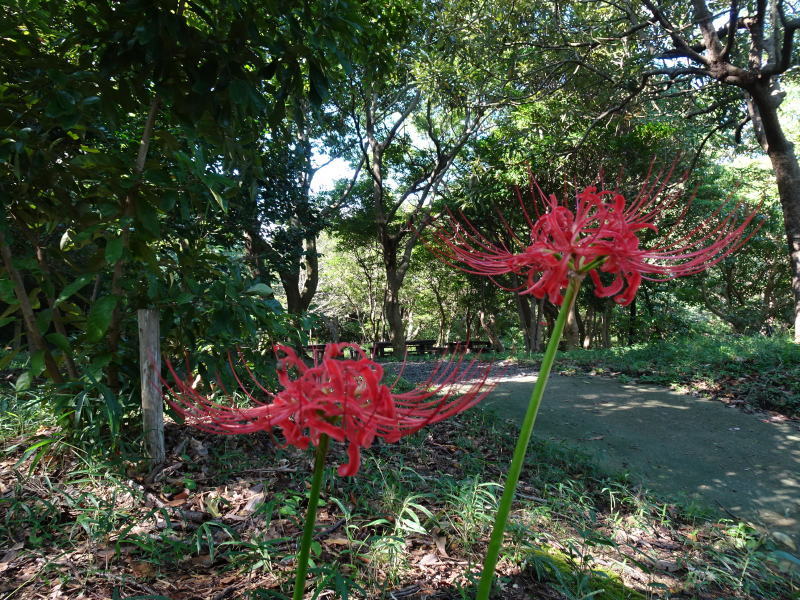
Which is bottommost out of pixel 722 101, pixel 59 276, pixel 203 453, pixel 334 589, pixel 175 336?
pixel 334 589

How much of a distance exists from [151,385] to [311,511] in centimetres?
194

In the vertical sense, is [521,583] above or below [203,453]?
below

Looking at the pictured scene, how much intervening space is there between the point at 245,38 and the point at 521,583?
245 cm

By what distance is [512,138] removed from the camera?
9.59 metres

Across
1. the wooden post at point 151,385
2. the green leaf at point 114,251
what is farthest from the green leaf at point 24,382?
the green leaf at point 114,251

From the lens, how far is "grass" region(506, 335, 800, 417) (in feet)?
17.8

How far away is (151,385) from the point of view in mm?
2311

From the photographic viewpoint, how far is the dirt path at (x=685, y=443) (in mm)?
3256

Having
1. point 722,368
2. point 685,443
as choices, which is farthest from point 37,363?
point 722,368

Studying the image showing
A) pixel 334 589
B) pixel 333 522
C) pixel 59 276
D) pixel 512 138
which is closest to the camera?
pixel 334 589

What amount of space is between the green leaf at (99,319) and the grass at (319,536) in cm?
70

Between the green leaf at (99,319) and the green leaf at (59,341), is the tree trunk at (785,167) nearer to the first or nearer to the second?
the green leaf at (99,319)

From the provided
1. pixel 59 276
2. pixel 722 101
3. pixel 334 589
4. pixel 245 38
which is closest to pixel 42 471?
pixel 59 276

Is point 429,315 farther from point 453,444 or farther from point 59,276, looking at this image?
point 59,276
